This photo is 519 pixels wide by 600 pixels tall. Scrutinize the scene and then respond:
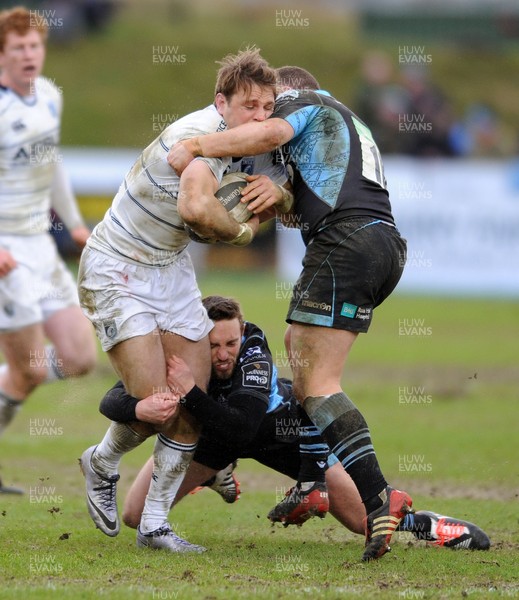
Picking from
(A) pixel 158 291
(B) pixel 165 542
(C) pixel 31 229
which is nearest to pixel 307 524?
(B) pixel 165 542

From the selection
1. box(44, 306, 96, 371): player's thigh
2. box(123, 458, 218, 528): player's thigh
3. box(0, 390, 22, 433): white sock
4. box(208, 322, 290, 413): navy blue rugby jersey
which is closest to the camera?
box(208, 322, 290, 413): navy blue rugby jersey

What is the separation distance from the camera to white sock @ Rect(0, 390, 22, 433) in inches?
321

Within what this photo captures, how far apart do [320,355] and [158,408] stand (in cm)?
91

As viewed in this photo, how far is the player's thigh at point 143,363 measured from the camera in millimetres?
5902

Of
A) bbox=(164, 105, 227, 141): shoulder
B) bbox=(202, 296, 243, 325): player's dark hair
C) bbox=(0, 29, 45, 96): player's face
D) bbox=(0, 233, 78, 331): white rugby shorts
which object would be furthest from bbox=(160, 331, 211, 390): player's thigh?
bbox=(0, 29, 45, 96): player's face

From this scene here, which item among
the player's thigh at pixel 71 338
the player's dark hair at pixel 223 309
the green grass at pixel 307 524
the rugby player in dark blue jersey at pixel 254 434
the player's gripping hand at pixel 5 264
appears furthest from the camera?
the player's thigh at pixel 71 338

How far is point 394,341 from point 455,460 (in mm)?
8380

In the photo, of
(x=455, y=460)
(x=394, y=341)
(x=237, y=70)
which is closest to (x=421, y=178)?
(x=394, y=341)

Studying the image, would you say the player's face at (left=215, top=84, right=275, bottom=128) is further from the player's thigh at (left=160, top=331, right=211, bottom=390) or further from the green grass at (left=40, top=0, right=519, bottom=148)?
the green grass at (left=40, top=0, right=519, bottom=148)

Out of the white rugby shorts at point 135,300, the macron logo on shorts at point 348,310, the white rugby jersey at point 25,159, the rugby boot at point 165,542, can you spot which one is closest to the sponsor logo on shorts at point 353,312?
the macron logo on shorts at point 348,310

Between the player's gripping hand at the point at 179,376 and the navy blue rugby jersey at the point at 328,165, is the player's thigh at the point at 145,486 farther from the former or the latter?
the navy blue rugby jersey at the point at 328,165

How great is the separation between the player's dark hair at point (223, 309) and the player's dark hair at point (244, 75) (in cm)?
123

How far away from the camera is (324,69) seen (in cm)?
3822

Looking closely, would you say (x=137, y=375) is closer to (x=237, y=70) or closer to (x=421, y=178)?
(x=237, y=70)
